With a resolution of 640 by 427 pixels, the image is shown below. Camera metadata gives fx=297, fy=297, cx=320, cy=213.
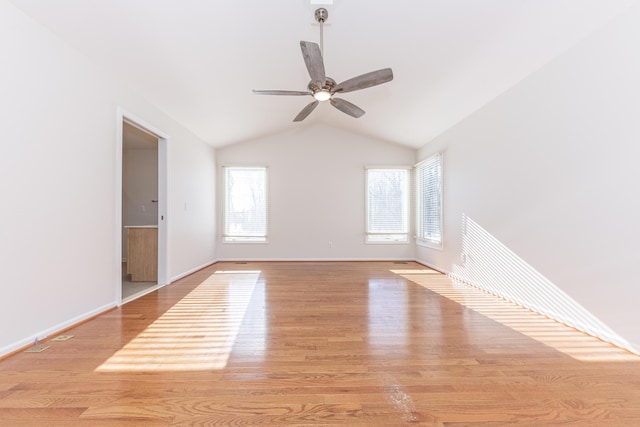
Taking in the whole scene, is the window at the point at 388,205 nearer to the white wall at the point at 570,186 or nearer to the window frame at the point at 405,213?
the window frame at the point at 405,213

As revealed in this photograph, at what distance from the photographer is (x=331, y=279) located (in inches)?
180

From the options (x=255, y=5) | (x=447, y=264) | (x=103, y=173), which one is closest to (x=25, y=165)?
(x=103, y=173)

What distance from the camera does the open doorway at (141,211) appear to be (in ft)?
11.4

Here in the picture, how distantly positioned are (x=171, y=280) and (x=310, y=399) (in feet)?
11.4

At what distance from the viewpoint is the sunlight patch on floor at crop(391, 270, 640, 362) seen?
2061 mm

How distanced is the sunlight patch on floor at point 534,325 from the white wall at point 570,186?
0.11 meters

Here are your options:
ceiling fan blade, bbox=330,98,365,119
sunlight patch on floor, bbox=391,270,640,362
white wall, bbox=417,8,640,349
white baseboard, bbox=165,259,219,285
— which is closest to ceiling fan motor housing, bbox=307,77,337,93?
ceiling fan blade, bbox=330,98,365,119

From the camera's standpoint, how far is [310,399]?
5.05 ft

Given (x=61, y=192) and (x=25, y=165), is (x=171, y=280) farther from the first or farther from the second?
(x=25, y=165)

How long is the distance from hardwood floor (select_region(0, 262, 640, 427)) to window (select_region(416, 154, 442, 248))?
233 cm

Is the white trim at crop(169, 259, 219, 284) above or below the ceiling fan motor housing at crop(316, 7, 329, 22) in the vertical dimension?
below

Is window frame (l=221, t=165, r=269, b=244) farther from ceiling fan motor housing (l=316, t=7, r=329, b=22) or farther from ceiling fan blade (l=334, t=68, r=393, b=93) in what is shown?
ceiling fan motor housing (l=316, t=7, r=329, b=22)

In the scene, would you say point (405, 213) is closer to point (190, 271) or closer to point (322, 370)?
point (190, 271)

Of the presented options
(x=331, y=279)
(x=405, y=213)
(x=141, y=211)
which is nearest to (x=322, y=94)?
(x=331, y=279)
